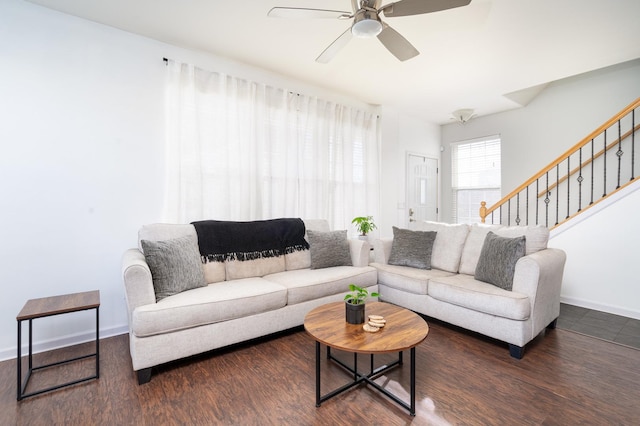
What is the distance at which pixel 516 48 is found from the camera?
303 cm

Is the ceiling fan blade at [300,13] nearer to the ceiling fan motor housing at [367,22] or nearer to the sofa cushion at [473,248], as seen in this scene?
the ceiling fan motor housing at [367,22]

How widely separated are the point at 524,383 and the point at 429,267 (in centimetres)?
136

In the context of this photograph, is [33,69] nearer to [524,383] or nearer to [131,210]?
[131,210]

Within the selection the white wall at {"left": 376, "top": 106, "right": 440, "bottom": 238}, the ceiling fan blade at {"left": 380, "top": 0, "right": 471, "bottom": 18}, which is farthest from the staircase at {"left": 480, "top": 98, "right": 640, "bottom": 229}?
the ceiling fan blade at {"left": 380, "top": 0, "right": 471, "bottom": 18}

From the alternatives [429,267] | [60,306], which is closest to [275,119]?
[429,267]

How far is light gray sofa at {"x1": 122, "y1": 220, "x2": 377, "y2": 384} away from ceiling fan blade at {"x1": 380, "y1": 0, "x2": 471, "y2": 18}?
2.14 meters

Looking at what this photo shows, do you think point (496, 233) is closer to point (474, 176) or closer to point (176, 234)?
point (176, 234)

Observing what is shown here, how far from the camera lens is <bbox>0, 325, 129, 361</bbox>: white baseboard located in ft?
7.52

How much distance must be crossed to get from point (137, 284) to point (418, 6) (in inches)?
99.3

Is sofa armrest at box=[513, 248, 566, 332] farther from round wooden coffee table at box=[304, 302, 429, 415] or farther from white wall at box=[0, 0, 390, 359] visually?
white wall at box=[0, 0, 390, 359]

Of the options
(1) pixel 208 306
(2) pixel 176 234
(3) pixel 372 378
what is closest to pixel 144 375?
(1) pixel 208 306

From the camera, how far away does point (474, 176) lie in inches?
219

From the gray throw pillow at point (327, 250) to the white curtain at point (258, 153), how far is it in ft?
2.21

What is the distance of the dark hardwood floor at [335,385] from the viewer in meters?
1.61
